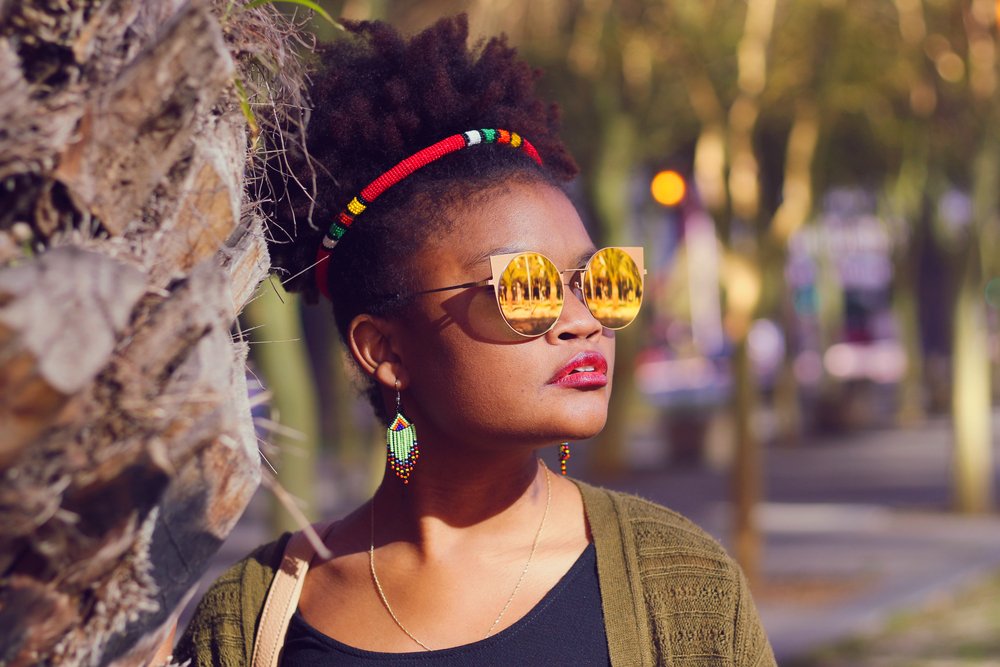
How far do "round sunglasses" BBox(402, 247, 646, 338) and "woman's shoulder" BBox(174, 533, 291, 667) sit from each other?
567mm

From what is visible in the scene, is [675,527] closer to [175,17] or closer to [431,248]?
[431,248]

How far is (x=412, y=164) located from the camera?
2287 millimetres

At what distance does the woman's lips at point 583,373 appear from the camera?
2.12 metres

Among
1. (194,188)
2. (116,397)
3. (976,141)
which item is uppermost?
(976,141)

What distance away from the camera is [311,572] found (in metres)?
2.35

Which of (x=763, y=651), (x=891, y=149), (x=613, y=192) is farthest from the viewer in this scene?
(x=891, y=149)

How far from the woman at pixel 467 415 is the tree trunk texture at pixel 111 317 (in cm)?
75

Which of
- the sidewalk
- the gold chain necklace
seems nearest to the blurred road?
the sidewalk

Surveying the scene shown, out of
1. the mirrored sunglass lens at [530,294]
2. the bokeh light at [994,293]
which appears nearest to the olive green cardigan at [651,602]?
the mirrored sunglass lens at [530,294]

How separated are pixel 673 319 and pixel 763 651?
1777 inches

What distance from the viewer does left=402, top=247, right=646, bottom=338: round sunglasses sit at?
83.0 inches

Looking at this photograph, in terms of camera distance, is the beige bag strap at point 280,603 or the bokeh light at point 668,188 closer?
the beige bag strap at point 280,603

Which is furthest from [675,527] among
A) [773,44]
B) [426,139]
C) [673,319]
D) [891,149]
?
[673,319]

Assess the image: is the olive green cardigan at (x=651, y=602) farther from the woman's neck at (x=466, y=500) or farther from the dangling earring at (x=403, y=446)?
the dangling earring at (x=403, y=446)
